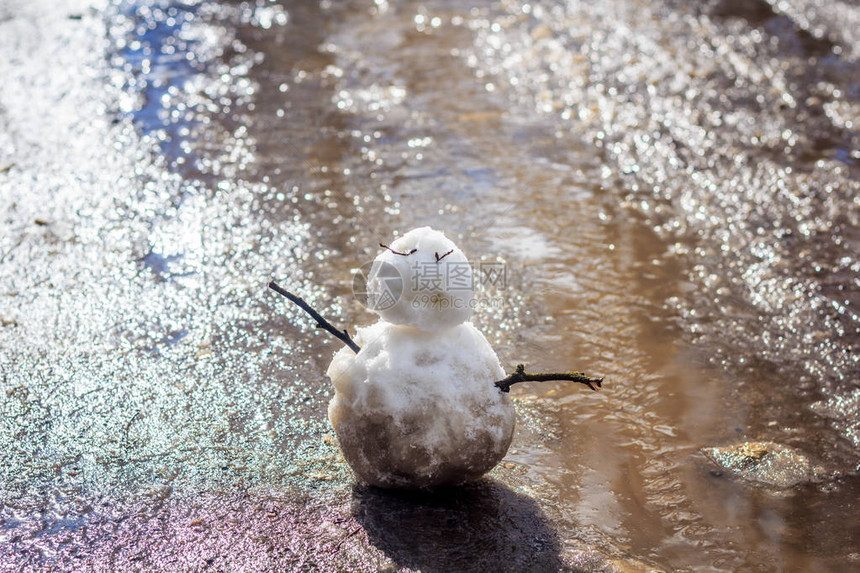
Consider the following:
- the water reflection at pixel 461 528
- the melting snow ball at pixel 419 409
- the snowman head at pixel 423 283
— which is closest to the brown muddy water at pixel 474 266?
the water reflection at pixel 461 528

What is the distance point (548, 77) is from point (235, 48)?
3035mm

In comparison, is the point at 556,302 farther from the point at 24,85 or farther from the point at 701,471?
the point at 24,85

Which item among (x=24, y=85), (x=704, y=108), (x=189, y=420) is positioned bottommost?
(x=24, y=85)

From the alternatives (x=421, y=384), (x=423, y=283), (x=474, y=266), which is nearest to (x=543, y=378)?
(x=421, y=384)

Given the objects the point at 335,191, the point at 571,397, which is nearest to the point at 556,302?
the point at 571,397

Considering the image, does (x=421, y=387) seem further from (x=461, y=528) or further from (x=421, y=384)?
(x=461, y=528)

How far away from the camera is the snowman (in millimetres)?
3191

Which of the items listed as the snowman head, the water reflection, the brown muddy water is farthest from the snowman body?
the brown muddy water

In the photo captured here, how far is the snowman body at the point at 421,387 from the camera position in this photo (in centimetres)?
319

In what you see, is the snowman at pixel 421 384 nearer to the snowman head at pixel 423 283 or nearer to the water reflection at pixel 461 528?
the snowman head at pixel 423 283

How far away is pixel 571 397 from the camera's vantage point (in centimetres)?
426

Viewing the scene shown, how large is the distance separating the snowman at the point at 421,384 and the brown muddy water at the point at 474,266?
222 mm

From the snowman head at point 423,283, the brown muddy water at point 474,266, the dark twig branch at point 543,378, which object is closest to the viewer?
the dark twig branch at point 543,378

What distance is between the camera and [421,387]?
3197mm
